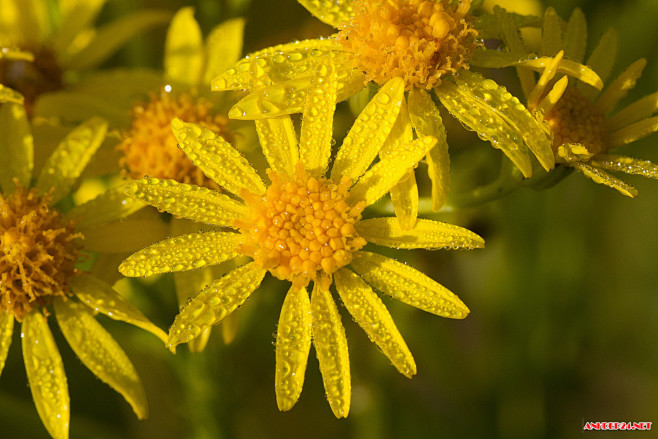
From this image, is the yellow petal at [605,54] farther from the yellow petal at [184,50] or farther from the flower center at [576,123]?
the yellow petal at [184,50]

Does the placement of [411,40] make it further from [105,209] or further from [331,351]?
[105,209]

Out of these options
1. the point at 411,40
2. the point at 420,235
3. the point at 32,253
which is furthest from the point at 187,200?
the point at 411,40

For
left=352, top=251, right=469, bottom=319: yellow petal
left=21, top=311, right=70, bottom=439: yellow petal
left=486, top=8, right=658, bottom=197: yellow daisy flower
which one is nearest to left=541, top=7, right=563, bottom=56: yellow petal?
left=486, top=8, right=658, bottom=197: yellow daisy flower

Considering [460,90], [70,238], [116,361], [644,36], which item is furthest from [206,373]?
[644,36]

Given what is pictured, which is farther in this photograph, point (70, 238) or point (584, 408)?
point (584, 408)

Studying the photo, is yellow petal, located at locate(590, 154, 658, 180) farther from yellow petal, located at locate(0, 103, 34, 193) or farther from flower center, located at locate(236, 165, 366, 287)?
yellow petal, located at locate(0, 103, 34, 193)

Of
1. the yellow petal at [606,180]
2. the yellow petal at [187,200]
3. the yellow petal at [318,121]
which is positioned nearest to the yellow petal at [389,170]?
the yellow petal at [318,121]

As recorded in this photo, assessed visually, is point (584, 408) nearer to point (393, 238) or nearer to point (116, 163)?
point (393, 238)
